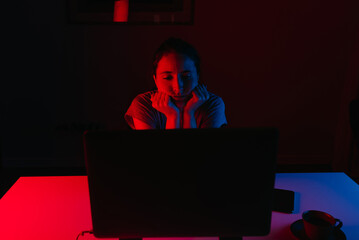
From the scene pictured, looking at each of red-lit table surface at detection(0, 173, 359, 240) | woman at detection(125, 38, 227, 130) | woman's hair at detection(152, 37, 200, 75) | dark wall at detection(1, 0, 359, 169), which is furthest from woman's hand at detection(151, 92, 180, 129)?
dark wall at detection(1, 0, 359, 169)

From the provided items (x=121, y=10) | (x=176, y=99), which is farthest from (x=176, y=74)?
(x=121, y=10)

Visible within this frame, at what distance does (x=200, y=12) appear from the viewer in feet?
8.64

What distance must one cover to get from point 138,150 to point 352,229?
0.75m

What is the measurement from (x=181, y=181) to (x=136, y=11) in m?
2.23

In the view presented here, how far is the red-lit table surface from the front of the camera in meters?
0.92

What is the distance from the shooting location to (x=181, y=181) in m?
0.67

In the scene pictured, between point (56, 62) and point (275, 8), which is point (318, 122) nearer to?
point (275, 8)

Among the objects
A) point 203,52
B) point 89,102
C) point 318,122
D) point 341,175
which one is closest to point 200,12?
point 203,52

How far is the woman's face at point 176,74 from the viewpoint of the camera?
1.33 metres

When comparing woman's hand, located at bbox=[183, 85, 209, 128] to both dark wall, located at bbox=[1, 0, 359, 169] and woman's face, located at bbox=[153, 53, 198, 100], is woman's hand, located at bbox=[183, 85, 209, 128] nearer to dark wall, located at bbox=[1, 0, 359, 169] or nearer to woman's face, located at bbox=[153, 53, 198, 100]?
woman's face, located at bbox=[153, 53, 198, 100]

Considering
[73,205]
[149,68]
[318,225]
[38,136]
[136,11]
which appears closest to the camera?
[318,225]

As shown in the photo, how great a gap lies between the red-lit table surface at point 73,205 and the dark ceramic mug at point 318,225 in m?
0.07

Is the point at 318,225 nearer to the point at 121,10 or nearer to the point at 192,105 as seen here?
the point at 192,105

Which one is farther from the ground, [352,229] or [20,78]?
[20,78]
